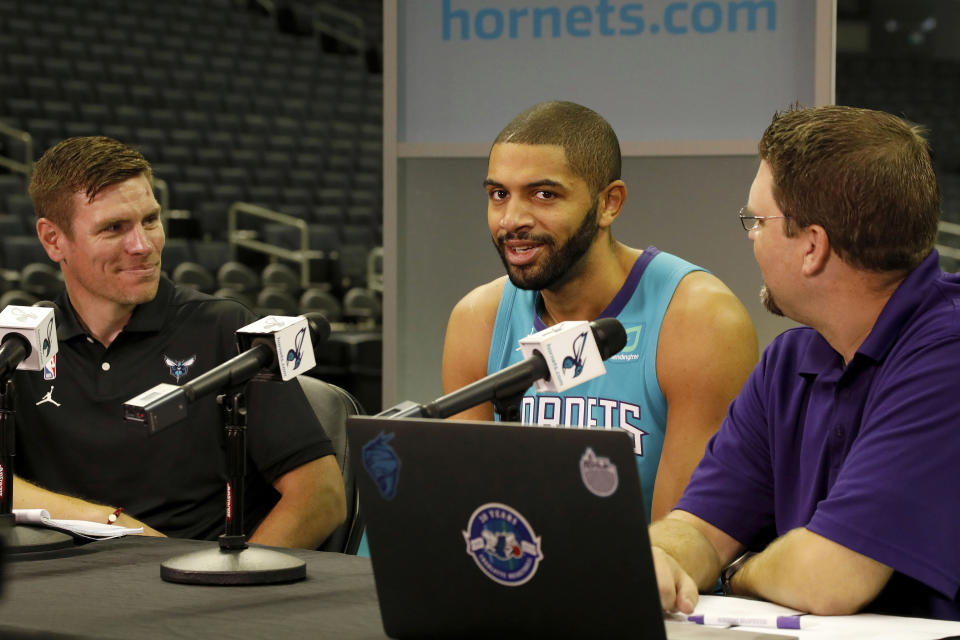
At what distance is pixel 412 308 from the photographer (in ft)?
10.3

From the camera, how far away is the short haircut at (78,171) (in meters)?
2.36

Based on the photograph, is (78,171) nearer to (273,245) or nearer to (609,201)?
(609,201)

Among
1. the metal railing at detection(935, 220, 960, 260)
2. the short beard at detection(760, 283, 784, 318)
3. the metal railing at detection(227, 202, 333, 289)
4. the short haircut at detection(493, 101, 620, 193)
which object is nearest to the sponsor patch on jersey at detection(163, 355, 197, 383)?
the short haircut at detection(493, 101, 620, 193)

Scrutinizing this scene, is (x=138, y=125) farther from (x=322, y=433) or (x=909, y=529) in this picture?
(x=909, y=529)

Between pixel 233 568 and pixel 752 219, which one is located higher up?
pixel 752 219

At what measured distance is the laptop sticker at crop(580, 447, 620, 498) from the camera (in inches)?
41.2

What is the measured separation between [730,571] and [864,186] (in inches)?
20.9

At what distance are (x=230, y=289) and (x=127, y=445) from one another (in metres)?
6.80

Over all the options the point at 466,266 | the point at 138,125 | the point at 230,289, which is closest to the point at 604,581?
the point at 466,266

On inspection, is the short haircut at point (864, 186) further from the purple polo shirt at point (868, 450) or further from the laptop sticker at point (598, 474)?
the laptop sticker at point (598, 474)

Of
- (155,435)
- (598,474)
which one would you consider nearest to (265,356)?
(598,474)

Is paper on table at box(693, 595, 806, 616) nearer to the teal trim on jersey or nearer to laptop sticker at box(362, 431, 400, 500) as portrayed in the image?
laptop sticker at box(362, 431, 400, 500)

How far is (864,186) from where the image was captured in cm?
154

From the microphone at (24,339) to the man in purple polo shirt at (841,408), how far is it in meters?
0.90
